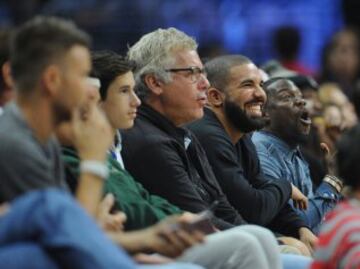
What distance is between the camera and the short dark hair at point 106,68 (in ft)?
17.0

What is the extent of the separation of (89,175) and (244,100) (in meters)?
2.17

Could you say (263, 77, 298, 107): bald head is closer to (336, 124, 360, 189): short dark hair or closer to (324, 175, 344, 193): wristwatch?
(324, 175, 344, 193): wristwatch

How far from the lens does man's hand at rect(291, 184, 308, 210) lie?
611 cm

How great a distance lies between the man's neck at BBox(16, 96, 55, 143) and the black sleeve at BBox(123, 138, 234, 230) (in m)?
1.29

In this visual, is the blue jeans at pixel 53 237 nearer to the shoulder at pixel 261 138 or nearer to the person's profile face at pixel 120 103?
the person's profile face at pixel 120 103

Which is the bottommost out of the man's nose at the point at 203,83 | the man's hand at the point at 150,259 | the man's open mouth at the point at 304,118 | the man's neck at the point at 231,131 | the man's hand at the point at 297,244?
the man's hand at the point at 297,244

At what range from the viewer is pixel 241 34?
42.1ft

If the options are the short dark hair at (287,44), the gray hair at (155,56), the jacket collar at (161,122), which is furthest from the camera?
the short dark hair at (287,44)

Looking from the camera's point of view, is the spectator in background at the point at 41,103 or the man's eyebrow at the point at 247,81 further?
the man's eyebrow at the point at 247,81

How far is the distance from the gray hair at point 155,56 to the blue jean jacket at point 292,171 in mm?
920

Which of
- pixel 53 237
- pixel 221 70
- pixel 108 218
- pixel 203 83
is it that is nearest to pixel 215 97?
pixel 221 70

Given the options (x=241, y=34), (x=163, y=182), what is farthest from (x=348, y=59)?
(x=163, y=182)

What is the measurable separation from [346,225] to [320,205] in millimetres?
2397

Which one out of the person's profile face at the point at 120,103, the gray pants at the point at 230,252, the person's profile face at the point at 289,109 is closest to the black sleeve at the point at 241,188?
the person's profile face at the point at 289,109
